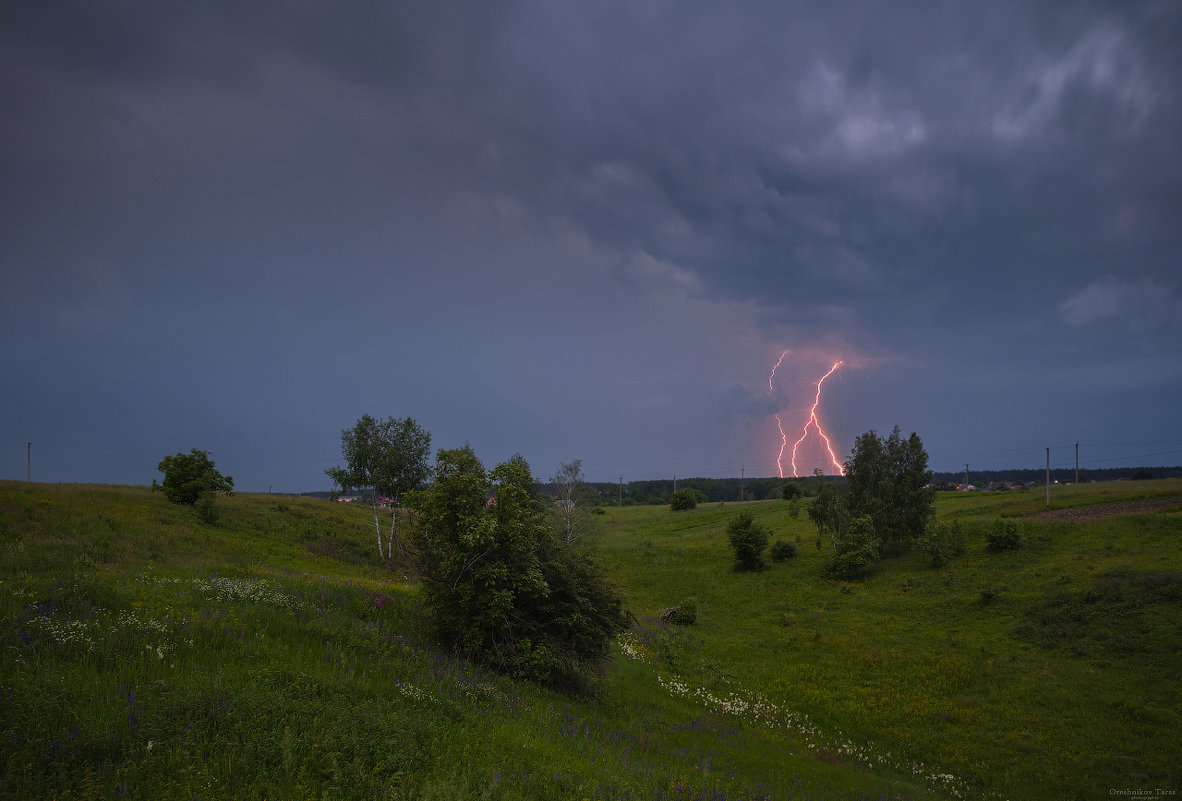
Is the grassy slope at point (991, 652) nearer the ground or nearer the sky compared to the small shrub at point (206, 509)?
nearer the ground

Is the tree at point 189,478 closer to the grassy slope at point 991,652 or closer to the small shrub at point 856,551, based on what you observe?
the grassy slope at point 991,652

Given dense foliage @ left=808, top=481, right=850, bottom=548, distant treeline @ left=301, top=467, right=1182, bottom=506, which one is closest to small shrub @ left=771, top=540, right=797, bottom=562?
dense foliage @ left=808, top=481, right=850, bottom=548

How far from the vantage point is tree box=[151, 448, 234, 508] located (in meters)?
35.0

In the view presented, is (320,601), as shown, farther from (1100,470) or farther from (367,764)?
(1100,470)

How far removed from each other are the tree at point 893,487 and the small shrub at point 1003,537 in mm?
4699

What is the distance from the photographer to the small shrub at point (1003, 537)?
34500 mm

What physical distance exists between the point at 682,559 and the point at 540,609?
38704 mm

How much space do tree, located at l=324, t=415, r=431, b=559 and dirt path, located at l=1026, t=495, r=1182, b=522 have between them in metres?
50.9

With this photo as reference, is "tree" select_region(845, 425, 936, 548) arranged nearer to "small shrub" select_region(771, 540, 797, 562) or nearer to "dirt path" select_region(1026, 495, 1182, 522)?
"small shrub" select_region(771, 540, 797, 562)

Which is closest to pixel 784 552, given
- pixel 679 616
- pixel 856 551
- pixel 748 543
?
pixel 748 543

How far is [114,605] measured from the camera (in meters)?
8.56

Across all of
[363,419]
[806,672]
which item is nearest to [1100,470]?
[806,672]

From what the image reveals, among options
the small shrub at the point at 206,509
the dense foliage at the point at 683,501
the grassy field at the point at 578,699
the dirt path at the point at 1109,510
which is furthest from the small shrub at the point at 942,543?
the dense foliage at the point at 683,501

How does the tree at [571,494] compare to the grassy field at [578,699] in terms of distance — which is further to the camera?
the tree at [571,494]
